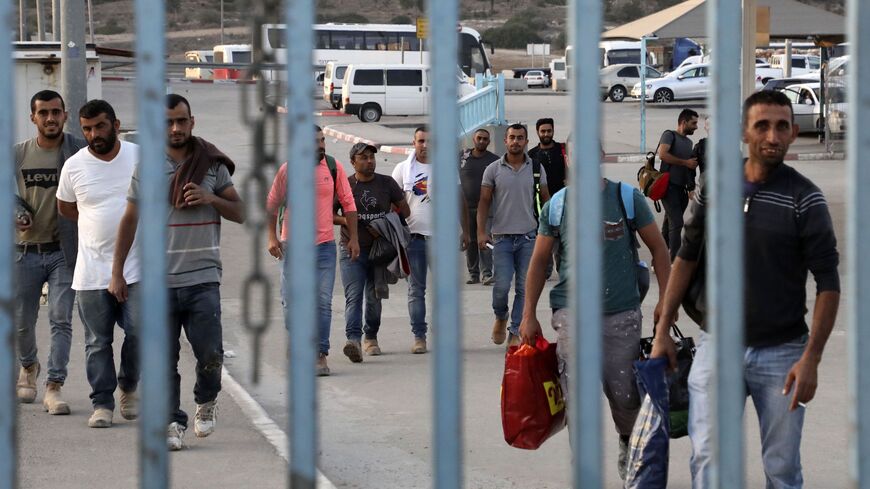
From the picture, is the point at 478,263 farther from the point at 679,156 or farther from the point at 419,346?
the point at 419,346

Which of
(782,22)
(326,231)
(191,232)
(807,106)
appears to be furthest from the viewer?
(807,106)

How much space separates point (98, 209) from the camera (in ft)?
23.4

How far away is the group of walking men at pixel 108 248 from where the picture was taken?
6.72 m

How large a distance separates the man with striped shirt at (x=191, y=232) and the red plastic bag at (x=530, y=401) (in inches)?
70.8

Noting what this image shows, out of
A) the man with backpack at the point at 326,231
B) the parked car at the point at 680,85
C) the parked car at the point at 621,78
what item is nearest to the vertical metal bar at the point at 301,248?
the man with backpack at the point at 326,231

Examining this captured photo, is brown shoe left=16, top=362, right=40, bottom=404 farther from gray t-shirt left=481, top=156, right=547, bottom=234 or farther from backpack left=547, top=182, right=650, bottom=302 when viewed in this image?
gray t-shirt left=481, top=156, right=547, bottom=234

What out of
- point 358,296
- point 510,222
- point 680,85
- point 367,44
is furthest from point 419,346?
point 367,44

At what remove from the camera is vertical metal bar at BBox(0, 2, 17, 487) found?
6.48ft

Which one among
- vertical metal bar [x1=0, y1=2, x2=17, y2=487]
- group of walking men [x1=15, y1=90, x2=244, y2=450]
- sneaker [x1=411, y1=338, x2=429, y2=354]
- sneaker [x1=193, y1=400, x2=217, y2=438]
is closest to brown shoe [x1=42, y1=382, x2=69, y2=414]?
group of walking men [x1=15, y1=90, x2=244, y2=450]

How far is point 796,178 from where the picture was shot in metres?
4.54

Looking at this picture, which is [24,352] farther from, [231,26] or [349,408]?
[231,26]

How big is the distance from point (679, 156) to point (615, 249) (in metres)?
7.47
